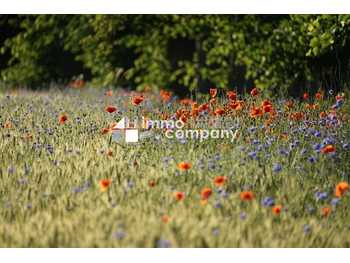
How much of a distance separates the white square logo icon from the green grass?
73mm

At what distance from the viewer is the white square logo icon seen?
4.74 metres

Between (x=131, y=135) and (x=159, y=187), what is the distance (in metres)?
0.92

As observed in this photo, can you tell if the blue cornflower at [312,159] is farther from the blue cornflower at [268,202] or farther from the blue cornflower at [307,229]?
the blue cornflower at [307,229]

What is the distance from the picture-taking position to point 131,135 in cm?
478

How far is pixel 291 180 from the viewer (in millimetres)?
4105

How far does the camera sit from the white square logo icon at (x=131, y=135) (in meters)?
4.74

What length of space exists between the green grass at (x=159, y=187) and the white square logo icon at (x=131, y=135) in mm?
73

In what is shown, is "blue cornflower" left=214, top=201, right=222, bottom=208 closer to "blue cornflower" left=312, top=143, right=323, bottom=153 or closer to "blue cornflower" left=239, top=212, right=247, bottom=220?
"blue cornflower" left=239, top=212, right=247, bottom=220

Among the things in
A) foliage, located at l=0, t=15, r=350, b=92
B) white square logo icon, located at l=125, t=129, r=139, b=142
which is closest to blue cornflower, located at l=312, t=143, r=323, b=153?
white square logo icon, located at l=125, t=129, r=139, b=142

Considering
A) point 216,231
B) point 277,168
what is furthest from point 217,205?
point 277,168

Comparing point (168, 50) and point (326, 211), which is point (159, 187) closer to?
point (326, 211)

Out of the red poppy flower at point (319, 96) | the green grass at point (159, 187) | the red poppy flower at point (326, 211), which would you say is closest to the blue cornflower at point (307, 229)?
the green grass at point (159, 187)
